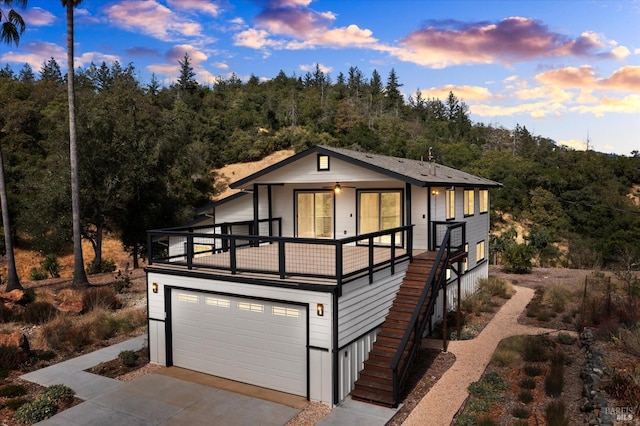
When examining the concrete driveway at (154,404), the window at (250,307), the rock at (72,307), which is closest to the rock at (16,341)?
the concrete driveway at (154,404)

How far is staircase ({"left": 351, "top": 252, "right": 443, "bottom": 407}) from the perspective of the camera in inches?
350

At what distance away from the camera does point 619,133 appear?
3809 centimetres

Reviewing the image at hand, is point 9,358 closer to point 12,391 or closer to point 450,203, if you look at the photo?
point 12,391

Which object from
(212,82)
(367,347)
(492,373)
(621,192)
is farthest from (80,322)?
(212,82)

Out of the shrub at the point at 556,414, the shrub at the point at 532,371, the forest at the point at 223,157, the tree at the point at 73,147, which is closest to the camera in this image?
the shrub at the point at 556,414

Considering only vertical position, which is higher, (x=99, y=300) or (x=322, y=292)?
(x=322, y=292)

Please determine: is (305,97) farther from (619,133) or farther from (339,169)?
(339,169)

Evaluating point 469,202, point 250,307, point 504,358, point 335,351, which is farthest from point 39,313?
point 469,202

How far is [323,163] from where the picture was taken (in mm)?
14539

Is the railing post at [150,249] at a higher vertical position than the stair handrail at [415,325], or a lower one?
higher

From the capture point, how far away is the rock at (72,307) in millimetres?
15032

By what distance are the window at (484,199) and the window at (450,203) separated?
431 cm

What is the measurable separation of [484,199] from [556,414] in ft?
46.2

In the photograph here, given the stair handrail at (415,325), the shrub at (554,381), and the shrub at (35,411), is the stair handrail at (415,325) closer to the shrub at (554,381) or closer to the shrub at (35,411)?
the shrub at (554,381)
